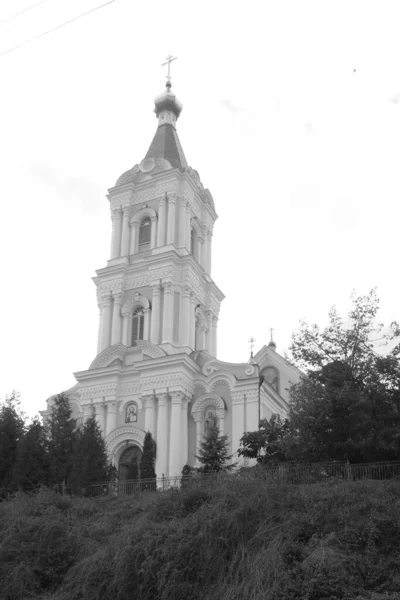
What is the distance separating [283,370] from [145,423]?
11.6m

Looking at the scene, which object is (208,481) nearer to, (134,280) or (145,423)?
(145,423)

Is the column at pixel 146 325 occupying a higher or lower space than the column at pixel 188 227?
lower

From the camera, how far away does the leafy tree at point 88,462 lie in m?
25.4

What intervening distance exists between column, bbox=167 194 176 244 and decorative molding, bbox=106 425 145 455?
1018cm

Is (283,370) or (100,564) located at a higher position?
(283,370)

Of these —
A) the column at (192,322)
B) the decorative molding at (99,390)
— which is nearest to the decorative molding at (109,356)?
the decorative molding at (99,390)

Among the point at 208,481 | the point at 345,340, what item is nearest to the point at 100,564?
the point at 208,481

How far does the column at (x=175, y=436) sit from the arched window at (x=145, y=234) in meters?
9.58

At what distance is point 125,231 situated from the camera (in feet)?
129

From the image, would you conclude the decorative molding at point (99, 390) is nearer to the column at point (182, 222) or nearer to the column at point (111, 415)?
the column at point (111, 415)

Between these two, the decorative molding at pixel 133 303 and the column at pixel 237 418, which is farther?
the decorative molding at pixel 133 303

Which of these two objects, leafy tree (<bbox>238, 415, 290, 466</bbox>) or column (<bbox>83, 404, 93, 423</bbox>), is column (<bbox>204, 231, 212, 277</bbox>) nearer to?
column (<bbox>83, 404, 93, 423</bbox>)

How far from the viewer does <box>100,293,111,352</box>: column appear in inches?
1453

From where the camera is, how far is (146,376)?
33.7m
